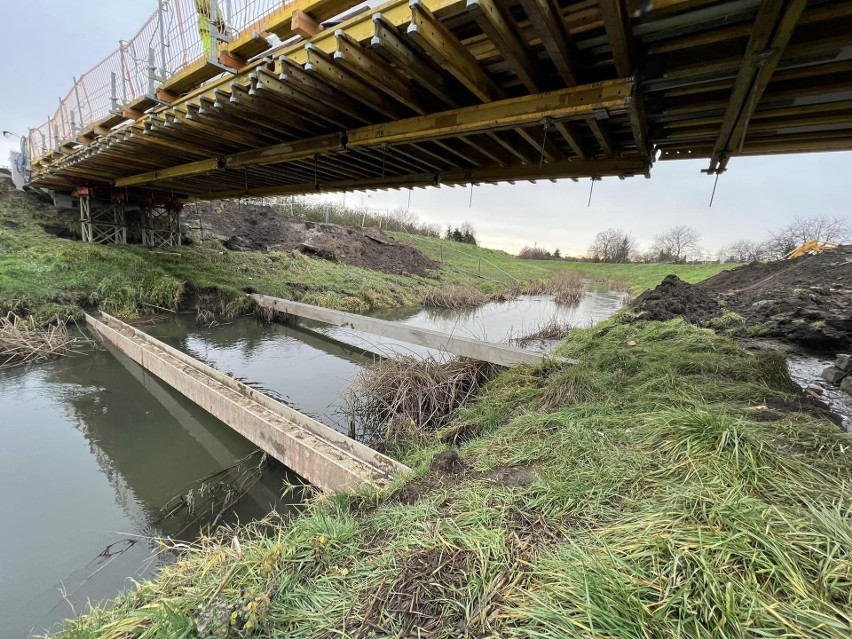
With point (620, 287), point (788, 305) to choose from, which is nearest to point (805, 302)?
point (788, 305)

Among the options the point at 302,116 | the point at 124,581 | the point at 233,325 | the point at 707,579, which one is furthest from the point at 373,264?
the point at 707,579

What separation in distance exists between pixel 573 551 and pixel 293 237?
20.4 metres

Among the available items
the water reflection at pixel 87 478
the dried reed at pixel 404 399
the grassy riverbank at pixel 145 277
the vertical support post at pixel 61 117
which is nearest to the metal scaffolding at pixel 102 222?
the grassy riverbank at pixel 145 277

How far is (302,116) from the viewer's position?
4684mm

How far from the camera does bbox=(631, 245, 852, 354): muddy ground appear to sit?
5773 mm

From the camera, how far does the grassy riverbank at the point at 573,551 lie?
51.1 inches

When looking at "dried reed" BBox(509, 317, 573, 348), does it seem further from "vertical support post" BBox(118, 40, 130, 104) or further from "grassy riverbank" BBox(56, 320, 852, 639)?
"vertical support post" BBox(118, 40, 130, 104)

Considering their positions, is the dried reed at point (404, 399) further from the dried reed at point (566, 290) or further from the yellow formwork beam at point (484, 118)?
the dried reed at point (566, 290)

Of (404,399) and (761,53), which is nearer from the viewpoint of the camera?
(761,53)

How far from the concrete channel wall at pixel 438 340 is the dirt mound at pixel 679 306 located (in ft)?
13.3

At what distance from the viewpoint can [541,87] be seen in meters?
3.33

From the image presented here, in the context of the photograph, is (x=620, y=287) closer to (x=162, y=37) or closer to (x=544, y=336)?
(x=544, y=336)

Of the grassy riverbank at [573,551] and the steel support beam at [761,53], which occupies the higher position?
the steel support beam at [761,53]

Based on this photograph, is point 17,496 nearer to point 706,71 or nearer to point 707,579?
point 707,579
